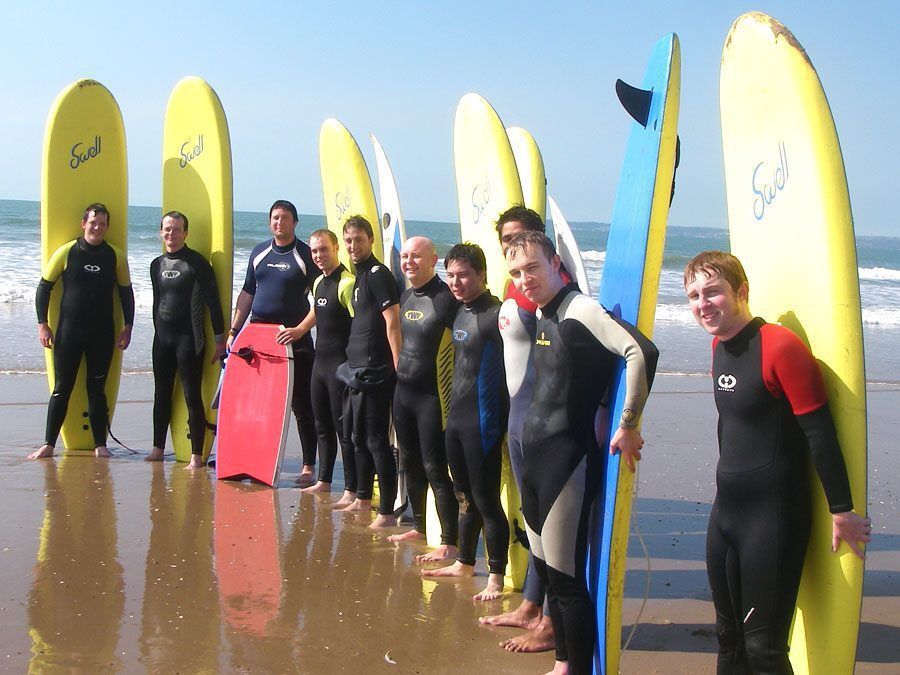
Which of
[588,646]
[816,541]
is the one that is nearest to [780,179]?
[816,541]

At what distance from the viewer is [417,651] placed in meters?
3.15

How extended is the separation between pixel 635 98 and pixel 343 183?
3.24m

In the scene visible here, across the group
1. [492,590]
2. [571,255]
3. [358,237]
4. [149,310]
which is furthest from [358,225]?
[149,310]

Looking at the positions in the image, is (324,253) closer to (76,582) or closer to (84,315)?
(84,315)

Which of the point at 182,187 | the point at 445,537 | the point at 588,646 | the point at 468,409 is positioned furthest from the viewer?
the point at 182,187

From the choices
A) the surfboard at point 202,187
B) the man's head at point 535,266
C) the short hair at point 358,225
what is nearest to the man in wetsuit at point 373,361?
the short hair at point 358,225

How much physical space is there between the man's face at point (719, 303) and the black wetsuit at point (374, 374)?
239 centimetres

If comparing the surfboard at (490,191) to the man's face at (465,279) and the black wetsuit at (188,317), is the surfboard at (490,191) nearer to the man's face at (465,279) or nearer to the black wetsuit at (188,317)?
the man's face at (465,279)

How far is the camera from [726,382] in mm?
2445

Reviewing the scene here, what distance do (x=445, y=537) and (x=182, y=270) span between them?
99.0 inches

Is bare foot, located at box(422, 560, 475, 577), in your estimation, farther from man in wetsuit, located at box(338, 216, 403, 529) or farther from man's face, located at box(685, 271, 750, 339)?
man's face, located at box(685, 271, 750, 339)

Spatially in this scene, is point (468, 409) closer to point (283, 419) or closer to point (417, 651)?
point (417, 651)

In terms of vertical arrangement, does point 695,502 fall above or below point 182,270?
below

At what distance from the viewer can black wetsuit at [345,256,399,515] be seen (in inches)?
184
